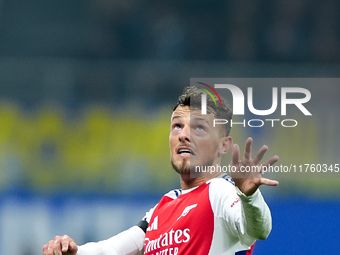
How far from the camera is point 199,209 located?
1.85 m

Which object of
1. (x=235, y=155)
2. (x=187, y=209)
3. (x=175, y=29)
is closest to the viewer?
(x=235, y=155)

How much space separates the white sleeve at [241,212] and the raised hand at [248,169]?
29 millimetres

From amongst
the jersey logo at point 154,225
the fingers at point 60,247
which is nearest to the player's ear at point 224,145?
Result: the jersey logo at point 154,225

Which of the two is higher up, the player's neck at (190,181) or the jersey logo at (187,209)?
the player's neck at (190,181)

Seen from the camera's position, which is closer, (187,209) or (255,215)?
(255,215)

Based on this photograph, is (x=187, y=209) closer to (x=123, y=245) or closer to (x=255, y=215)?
(x=123, y=245)

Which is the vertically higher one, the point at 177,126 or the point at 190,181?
the point at 177,126

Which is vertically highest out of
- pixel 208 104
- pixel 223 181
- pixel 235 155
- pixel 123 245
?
pixel 208 104

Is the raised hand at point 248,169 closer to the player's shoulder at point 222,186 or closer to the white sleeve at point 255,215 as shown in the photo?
the white sleeve at point 255,215

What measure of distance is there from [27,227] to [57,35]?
4.82 ft

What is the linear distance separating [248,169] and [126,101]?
257cm

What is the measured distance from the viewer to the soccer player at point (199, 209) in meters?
1.51

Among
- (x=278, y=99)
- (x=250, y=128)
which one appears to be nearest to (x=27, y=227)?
(x=250, y=128)

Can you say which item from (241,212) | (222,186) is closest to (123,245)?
(222,186)
